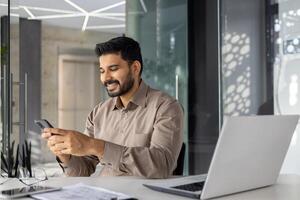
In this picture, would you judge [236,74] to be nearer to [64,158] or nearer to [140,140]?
[140,140]

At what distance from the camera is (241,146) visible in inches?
43.3

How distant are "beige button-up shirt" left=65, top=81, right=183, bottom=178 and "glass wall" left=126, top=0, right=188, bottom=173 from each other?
2038 mm

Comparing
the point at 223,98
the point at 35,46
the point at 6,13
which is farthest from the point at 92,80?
the point at 223,98

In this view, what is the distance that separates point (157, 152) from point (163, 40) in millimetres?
2559

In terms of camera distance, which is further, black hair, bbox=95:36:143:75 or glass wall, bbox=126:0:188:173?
glass wall, bbox=126:0:188:173

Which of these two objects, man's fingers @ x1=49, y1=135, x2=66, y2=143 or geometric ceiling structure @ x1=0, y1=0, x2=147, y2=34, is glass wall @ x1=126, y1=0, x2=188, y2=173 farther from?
man's fingers @ x1=49, y1=135, x2=66, y2=143

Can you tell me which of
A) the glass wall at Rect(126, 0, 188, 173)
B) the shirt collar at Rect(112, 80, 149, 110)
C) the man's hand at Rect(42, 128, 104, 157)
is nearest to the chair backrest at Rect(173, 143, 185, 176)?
the shirt collar at Rect(112, 80, 149, 110)

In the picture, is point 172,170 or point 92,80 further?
point 92,80

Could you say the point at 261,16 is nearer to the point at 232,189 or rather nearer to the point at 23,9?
the point at 232,189

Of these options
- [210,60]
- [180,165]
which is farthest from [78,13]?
[180,165]

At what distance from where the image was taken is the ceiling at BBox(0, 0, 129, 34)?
5.94m

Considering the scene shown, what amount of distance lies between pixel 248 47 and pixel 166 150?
229 centimetres

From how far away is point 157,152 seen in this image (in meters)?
1.57

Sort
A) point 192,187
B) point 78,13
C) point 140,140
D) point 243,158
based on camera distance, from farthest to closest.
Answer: point 78,13, point 140,140, point 192,187, point 243,158
